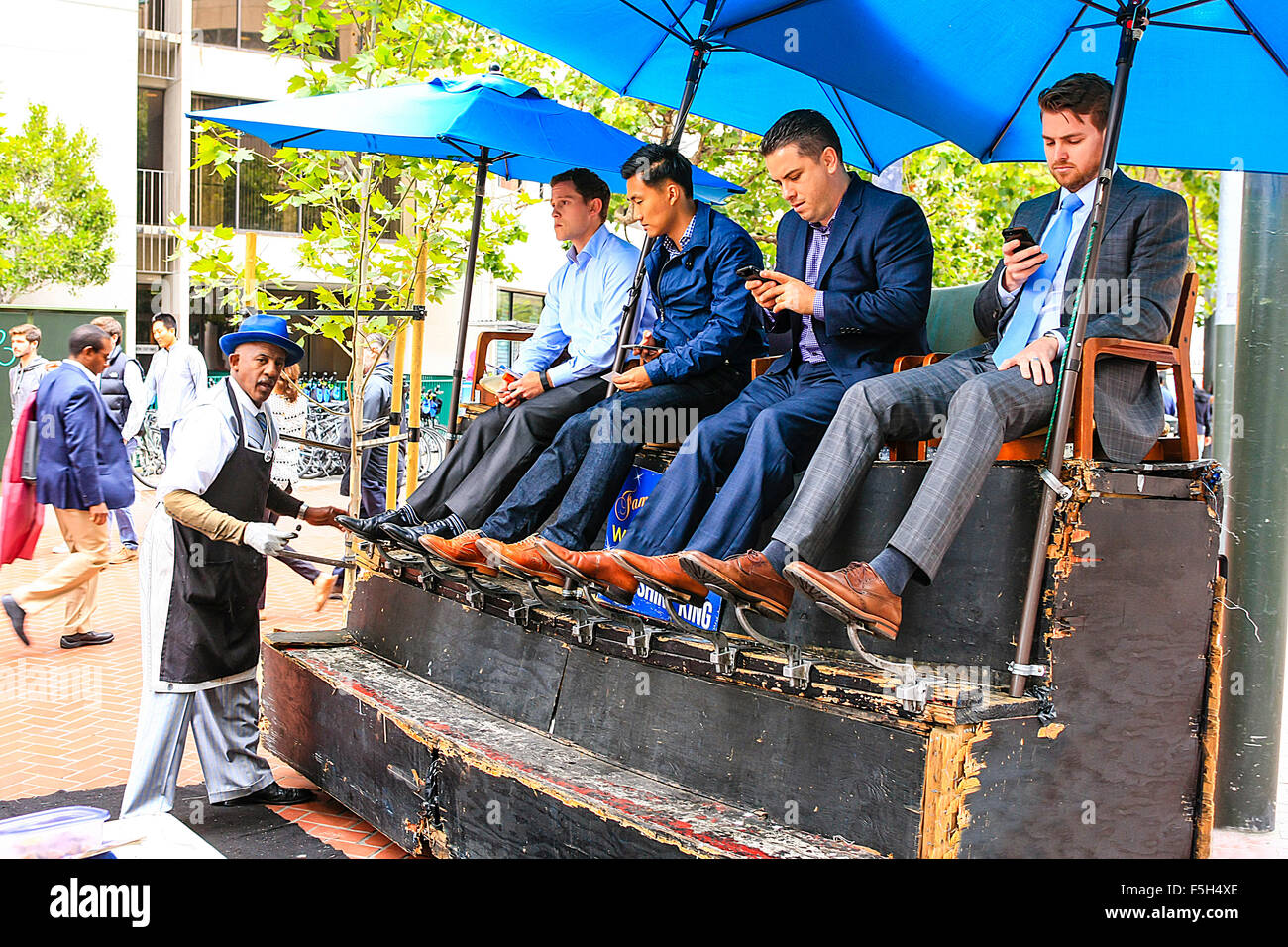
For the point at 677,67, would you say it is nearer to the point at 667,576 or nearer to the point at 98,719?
the point at 667,576

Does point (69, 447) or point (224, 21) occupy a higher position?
point (224, 21)

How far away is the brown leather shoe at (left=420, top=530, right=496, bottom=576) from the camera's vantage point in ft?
15.8

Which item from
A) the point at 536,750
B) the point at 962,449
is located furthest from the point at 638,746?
the point at 962,449

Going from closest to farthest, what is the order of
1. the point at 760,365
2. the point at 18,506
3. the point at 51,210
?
1. the point at 760,365
2. the point at 18,506
3. the point at 51,210

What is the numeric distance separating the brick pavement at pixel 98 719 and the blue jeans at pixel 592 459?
1553 millimetres

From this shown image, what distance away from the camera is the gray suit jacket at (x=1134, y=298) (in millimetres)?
3604

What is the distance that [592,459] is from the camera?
4.80 m

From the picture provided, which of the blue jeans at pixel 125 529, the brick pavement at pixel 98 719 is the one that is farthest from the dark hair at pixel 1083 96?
the blue jeans at pixel 125 529

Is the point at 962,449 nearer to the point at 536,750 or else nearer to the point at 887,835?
the point at 887,835

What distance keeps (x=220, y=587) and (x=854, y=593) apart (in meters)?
2.96

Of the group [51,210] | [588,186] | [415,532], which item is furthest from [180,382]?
[51,210]

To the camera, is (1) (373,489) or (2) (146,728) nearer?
(2) (146,728)

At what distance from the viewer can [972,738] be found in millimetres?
3031
